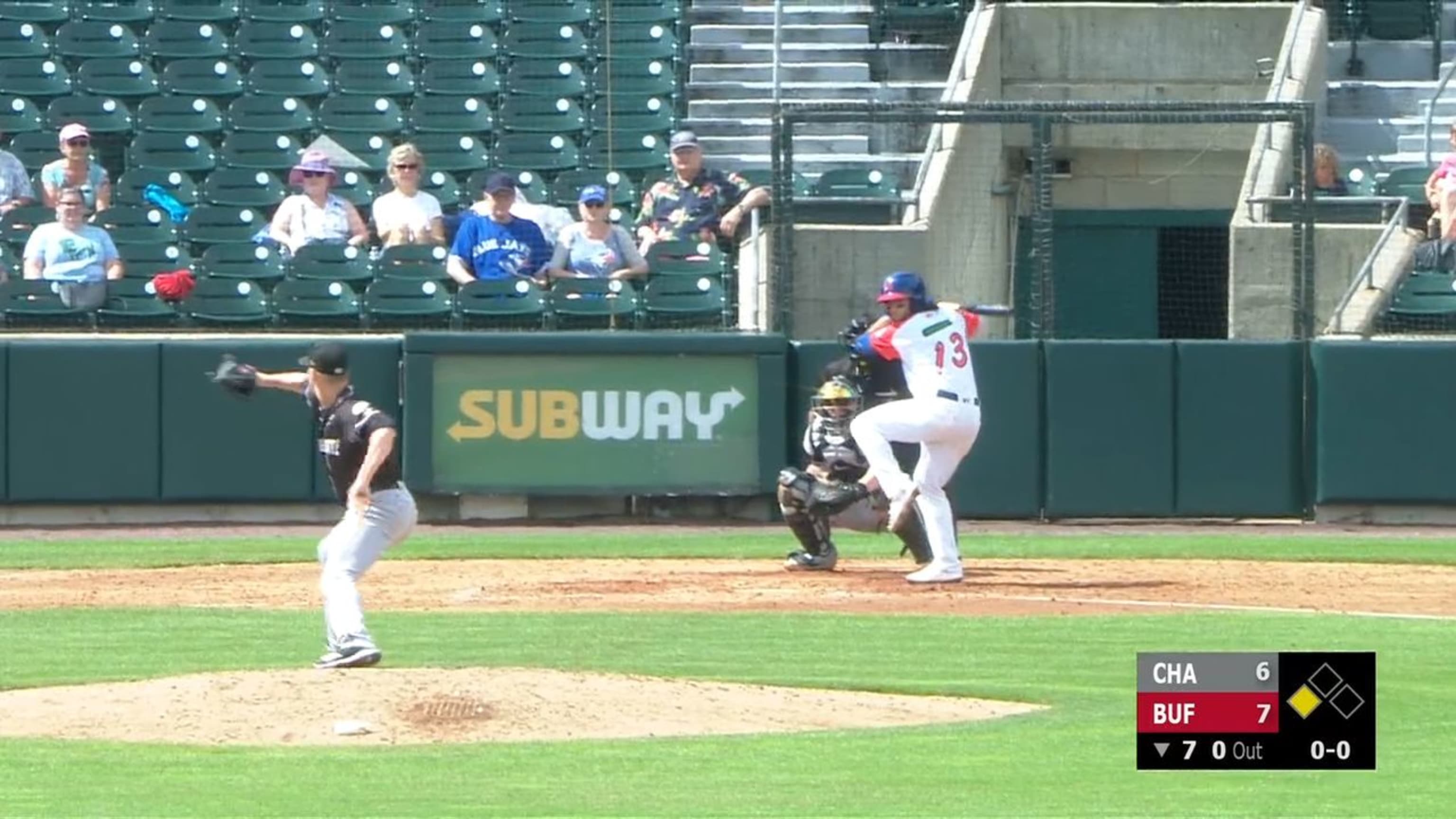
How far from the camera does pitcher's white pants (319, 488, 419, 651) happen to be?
12289 mm

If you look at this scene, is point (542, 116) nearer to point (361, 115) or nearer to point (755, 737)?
point (361, 115)

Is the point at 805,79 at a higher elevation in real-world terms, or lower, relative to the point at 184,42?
lower

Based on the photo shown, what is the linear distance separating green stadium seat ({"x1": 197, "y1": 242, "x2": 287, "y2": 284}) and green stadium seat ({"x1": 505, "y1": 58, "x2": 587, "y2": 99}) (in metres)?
3.68

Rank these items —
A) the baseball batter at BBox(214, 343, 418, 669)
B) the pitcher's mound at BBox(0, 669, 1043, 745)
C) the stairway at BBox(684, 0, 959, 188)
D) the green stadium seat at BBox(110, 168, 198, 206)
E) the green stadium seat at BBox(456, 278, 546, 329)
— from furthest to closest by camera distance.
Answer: the stairway at BBox(684, 0, 959, 188), the green stadium seat at BBox(110, 168, 198, 206), the green stadium seat at BBox(456, 278, 546, 329), the baseball batter at BBox(214, 343, 418, 669), the pitcher's mound at BBox(0, 669, 1043, 745)

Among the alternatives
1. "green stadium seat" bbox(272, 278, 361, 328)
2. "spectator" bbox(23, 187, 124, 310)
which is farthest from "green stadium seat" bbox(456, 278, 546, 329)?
"spectator" bbox(23, 187, 124, 310)

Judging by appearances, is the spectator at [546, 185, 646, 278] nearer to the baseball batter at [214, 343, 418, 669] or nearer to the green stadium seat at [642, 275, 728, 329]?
the green stadium seat at [642, 275, 728, 329]

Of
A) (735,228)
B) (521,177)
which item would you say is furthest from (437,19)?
(735,228)

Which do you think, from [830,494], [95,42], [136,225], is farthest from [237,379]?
[95,42]

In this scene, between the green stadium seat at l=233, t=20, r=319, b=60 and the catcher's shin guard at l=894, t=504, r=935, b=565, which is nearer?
the catcher's shin guard at l=894, t=504, r=935, b=565

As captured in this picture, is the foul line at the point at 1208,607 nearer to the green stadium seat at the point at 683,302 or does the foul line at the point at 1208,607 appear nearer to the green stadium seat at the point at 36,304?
the green stadium seat at the point at 683,302

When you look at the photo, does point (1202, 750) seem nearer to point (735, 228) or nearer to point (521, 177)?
point (735, 228)

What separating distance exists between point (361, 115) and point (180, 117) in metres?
1.53

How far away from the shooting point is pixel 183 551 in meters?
18.4

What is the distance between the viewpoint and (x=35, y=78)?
2370 centimetres
